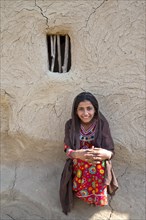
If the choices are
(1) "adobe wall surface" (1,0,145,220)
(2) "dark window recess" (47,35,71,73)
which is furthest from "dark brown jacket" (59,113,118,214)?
(2) "dark window recess" (47,35,71,73)

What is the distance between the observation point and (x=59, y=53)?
238 cm

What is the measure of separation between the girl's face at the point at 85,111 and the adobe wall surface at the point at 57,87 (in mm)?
254

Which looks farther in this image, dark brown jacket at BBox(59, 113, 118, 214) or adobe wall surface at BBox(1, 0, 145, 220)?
adobe wall surface at BBox(1, 0, 145, 220)

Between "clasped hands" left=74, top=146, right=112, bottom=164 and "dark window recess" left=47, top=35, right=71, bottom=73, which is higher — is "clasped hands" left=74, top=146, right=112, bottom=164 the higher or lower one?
the lower one

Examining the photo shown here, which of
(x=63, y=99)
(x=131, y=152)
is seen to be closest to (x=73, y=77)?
(x=63, y=99)

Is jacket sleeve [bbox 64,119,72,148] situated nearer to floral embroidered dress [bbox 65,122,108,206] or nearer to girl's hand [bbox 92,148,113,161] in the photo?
floral embroidered dress [bbox 65,122,108,206]

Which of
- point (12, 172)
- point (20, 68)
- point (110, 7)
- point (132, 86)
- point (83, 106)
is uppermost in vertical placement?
point (110, 7)

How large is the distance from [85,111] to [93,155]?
298mm

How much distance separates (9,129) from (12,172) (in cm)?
34

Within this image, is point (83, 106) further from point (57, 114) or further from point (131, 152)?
point (131, 152)

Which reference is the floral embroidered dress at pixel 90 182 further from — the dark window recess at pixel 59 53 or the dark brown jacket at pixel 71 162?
the dark window recess at pixel 59 53

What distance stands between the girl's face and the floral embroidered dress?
0.50 ft

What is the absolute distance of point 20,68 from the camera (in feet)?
7.66

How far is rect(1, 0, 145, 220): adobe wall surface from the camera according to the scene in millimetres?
2209
